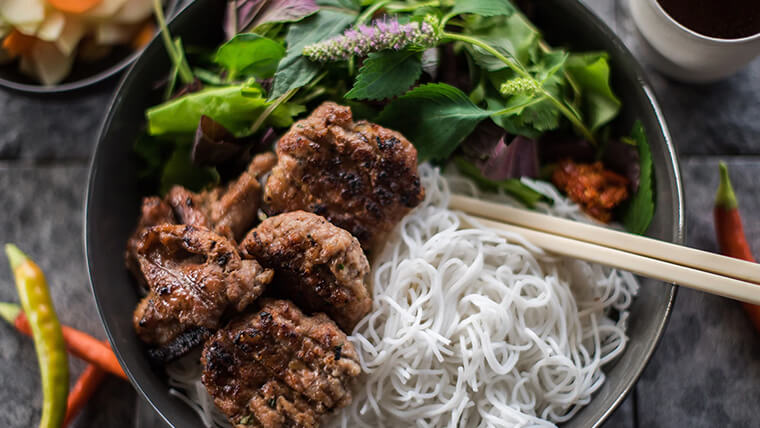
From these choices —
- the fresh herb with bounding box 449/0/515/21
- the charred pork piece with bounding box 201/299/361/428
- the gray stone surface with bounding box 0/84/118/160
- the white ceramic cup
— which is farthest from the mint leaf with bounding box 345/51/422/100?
the gray stone surface with bounding box 0/84/118/160

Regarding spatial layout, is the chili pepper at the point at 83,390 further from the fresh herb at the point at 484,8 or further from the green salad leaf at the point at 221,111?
the fresh herb at the point at 484,8

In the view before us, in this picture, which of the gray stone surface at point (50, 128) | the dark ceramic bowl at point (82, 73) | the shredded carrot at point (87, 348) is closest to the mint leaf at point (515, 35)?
the dark ceramic bowl at point (82, 73)

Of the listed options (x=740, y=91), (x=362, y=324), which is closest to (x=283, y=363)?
(x=362, y=324)

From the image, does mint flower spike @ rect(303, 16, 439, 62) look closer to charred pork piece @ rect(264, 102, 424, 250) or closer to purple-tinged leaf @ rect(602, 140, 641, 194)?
charred pork piece @ rect(264, 102, 424, 250)

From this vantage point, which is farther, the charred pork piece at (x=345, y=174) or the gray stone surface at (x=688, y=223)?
the gray stone surface at (x=688, y=223)

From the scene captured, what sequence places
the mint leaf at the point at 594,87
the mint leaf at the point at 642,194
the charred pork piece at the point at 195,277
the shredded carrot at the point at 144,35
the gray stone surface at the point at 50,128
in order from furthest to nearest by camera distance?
1. the gray stone surface at the point at 50,128
2. the shredded carrot at the point at 144,35
3. the mint leaf at the point at 594,87
4. the mint leaf at the point at 642,194
5. the charred pork piece at the point at 195,277

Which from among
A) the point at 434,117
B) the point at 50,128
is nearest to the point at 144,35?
the point at 50,128
